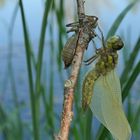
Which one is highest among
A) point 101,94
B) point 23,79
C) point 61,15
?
point 101,94

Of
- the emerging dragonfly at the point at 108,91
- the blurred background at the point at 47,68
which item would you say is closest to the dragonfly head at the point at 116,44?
the emerging dragonfly at the point at 108,91

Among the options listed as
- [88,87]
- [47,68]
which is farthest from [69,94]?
[47,68]

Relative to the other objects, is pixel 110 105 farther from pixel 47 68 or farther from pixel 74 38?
pixel 47 68

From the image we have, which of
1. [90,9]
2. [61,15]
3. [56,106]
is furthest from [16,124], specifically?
[90,9]

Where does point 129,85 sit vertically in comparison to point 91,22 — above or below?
below

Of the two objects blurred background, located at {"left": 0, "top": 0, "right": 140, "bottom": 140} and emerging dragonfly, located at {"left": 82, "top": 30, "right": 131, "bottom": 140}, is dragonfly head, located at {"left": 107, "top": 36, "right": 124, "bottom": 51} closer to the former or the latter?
emerging dragonfly, located at {"left": 82, "top": 30, "right": 131, "bottom": 140}

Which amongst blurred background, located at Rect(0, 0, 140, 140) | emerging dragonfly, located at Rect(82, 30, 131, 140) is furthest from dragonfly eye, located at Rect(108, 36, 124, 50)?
blurred background, located at Rect(0, 0, 140, 140)

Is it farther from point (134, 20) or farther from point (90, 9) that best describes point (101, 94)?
point (134, 20)
